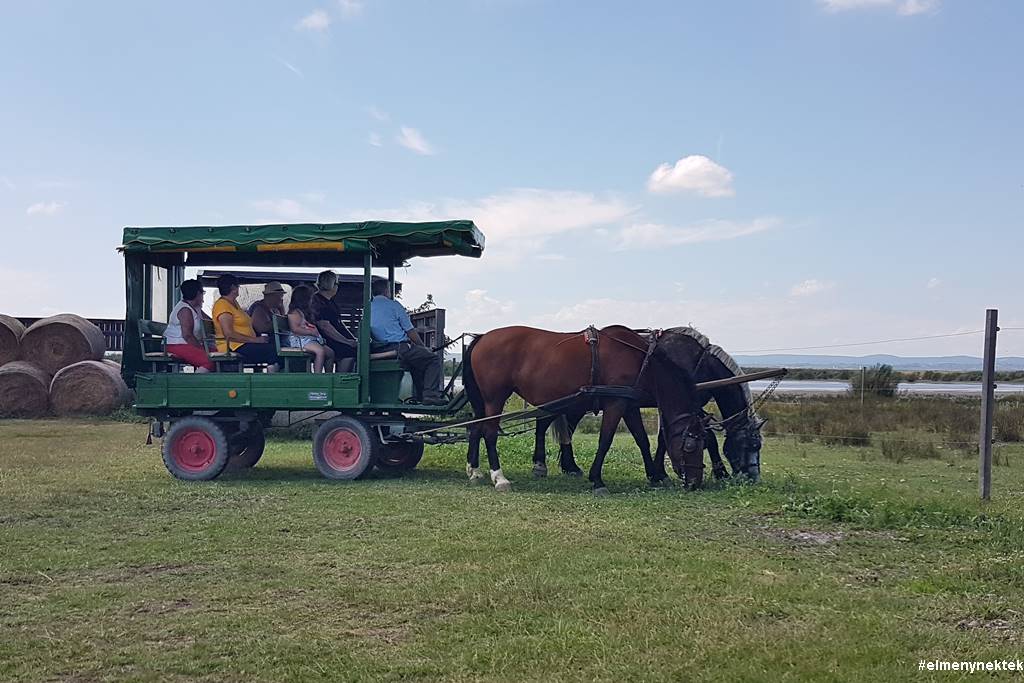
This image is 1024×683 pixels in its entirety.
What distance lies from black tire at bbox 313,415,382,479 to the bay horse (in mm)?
2379

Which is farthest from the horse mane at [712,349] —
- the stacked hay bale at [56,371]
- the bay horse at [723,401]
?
the stacked hay bale at [56,371]

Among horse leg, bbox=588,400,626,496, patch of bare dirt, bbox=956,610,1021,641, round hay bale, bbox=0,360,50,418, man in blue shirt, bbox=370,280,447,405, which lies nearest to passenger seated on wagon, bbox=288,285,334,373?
man in blue shirt, bbox=370,280,447,405

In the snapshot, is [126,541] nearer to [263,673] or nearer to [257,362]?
[263,673]

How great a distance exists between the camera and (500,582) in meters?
5.84

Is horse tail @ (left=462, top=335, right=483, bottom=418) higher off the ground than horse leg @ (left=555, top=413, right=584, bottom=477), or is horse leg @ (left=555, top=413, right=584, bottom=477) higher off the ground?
horse tail @ (left=462, top=335, right=483, bottom=418)

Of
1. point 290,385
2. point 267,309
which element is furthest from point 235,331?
point 290,385

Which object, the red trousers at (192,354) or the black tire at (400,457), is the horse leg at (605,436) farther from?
the red trousers at (192,354)

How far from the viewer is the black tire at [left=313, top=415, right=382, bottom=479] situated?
11.2 meters

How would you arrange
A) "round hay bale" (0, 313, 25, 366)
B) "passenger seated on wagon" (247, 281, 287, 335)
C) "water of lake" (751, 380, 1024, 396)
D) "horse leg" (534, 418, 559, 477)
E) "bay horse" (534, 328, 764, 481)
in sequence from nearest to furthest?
"bay horse" (534, 328, 764, 481), "passenger seated on wagon" (247, 281, 287, 335), "horse leg" (534, 418, 559, 477), "round hay bale" (0, 313, 25, 366), "water of lake" (751, 380, 1024, 396)

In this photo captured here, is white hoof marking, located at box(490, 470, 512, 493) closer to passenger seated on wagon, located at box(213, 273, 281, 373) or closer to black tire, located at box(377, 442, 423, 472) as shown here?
black tire, located at box(377, 442, 423, 472)

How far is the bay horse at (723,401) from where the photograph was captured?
10898 mm

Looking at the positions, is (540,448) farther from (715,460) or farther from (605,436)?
(715,460)

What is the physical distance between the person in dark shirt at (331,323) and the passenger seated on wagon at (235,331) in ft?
2.14

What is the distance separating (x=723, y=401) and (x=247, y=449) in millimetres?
6036
